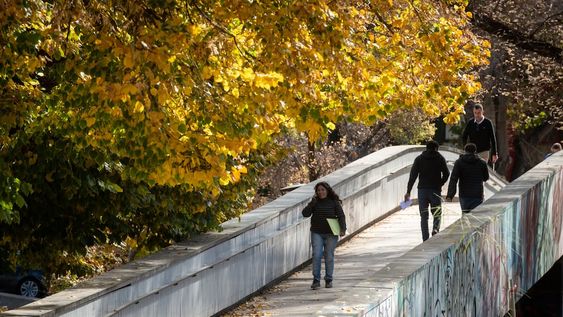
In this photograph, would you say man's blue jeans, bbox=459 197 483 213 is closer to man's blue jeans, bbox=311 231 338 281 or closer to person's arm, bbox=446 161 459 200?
person's arm, bbox=446 161 459 200

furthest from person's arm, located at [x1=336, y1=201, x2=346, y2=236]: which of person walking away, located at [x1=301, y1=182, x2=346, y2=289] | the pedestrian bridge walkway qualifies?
the pedestrian bridge walkway

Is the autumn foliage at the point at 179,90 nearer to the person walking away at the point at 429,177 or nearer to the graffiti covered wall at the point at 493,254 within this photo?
the person walking away at the point at 429,177

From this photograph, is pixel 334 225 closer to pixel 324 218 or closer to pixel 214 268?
pixel 324 218

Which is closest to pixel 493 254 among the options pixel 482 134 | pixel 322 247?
pixel 322 247

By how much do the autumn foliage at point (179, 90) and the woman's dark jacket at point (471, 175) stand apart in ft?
→ 3.46

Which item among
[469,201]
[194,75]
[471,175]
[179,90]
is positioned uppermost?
[194,75]

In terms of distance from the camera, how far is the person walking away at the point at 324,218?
581 inches

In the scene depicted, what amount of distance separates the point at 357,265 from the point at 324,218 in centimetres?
222

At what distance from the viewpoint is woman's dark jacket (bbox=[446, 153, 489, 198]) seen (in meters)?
16.4

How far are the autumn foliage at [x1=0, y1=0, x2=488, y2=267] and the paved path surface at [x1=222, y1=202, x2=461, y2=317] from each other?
1.21 metres

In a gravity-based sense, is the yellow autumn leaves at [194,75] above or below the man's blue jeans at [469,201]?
above

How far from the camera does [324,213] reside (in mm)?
14820

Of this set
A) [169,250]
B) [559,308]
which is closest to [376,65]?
A: [169,250]

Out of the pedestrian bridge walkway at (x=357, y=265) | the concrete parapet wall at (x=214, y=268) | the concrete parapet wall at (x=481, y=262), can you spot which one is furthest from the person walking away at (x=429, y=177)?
the concrete parapet wall at (x=214, y=268)
